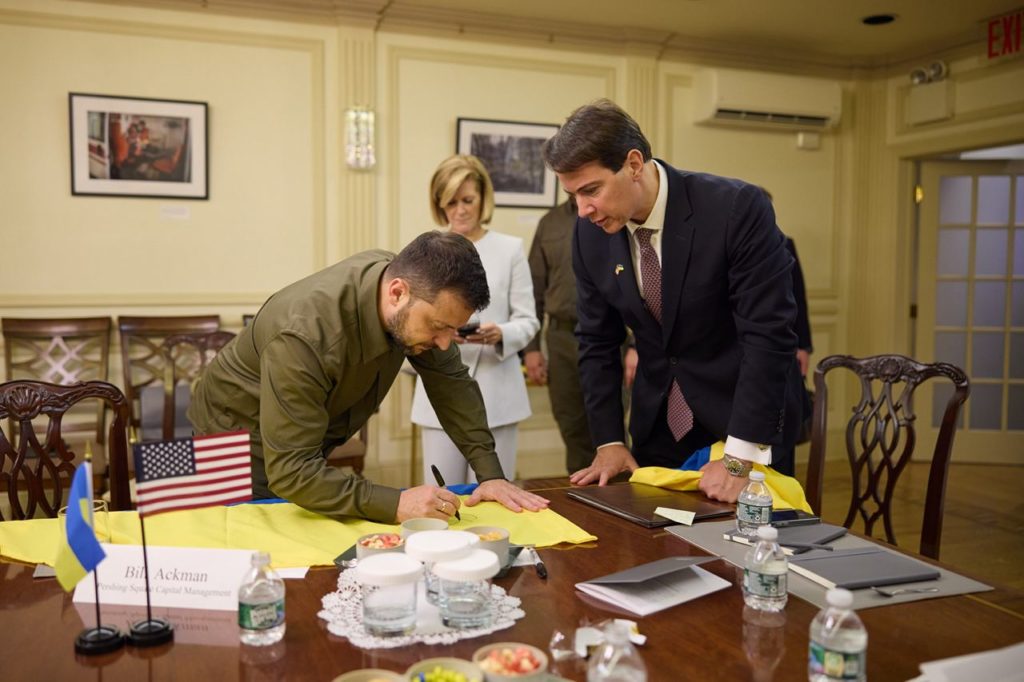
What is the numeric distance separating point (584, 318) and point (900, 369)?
873 mm

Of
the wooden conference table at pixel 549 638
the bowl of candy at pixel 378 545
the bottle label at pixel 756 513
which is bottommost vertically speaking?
the wooden conference table at pixel 549 638

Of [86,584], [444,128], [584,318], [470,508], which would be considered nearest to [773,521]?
[470,508]

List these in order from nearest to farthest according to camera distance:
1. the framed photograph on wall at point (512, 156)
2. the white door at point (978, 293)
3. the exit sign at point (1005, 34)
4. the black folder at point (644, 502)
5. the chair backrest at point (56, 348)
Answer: the black folder at point (644, 502) < the chair backrest at point (56, 348) < the exit sign at point (1005, 34) < the framed photograph on wall at point (512, 156) < the white door at point (978, 293)

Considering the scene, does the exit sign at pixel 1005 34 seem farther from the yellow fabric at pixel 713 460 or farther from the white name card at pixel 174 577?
the white name card at pixel 174 577

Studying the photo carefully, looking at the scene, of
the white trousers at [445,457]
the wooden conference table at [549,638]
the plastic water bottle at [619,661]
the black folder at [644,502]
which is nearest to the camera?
the plastic water bottle at [619,661]

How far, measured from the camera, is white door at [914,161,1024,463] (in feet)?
20.1

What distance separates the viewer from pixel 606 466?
7.39 ft

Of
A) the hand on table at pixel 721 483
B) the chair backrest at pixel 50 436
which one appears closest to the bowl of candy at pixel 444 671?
the hand on table at pixel 721 483

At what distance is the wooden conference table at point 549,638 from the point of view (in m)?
1.15

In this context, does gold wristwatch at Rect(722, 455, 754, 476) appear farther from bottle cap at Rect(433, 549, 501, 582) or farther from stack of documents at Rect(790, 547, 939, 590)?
bottle cap at Rect(433, 549, 501, 582)

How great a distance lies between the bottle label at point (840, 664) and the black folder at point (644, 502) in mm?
701

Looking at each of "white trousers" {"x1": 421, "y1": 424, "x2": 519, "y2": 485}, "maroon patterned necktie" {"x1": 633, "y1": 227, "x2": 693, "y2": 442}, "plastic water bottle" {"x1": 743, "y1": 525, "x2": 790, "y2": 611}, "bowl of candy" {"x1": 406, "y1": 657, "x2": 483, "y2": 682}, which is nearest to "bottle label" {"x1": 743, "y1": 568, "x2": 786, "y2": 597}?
"plastic water bottle" {"x1": 743, "y1": 525, "x2": 790, "y2": 611}

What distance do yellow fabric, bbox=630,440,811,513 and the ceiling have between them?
12.2 feet

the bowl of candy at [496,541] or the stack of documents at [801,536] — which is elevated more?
the bowl of candy at [496,541]
